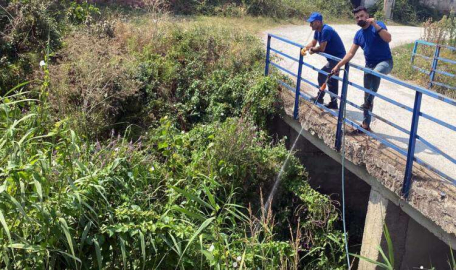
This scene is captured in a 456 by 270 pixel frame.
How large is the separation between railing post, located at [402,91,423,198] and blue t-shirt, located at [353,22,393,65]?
1557mm

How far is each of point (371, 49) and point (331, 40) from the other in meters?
1.15

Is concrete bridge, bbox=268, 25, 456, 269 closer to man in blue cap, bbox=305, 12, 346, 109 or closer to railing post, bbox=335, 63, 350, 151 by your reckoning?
railing post, bbox=335, 63, 350, 151

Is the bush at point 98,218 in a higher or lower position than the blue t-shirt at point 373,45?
lower

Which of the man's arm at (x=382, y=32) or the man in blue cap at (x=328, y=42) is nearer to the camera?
the man's arm at (x=382, y=32)

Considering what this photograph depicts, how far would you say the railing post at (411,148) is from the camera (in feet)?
18.0

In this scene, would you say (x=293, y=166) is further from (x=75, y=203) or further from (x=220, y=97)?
(x=75, y=203)

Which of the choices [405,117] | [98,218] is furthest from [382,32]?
[98,218]

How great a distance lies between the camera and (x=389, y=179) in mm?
6066

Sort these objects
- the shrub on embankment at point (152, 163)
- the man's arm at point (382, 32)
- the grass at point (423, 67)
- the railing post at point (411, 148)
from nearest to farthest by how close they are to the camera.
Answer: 1. the shrub on embankment at point (152, 163)
2. the railing post at point (411, 148)
3. the man's arm at point (382, 32)
4. the grass at point (423, 67)

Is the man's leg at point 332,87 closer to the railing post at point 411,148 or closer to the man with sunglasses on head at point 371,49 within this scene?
the man with sunglasses on head at point 371,49

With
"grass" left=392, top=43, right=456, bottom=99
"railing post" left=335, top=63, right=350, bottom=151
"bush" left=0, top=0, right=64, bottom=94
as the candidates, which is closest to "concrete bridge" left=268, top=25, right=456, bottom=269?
"railing post" left=335, top=63, right=350, bottom=151

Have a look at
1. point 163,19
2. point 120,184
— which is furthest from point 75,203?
point 163,19

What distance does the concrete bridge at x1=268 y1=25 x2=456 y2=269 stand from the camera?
5559 mm

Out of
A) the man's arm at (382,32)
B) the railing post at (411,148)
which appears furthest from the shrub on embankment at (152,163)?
the man's arm at (382,32)
